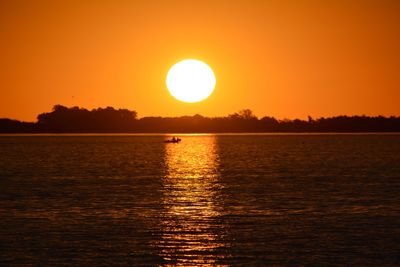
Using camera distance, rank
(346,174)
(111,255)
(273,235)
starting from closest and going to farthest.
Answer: (111,255), (273,235), (346,174)

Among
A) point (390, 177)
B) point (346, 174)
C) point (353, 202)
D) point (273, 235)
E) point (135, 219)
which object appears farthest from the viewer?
point (346, 174)

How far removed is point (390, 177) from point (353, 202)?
35924 millimetres

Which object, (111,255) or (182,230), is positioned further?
(182,230)

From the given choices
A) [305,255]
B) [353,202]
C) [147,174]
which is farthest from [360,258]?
[147,174]

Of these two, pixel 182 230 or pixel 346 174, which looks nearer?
pixel 182 230

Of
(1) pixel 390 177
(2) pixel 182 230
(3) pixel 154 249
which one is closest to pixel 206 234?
(2) pixel 182 230

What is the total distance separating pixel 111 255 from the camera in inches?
1396

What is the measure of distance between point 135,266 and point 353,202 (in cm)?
3200

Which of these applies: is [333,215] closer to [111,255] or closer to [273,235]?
[273,235]

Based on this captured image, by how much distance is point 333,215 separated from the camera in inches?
1998

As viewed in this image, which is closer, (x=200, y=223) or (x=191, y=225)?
(x=191, y=225)

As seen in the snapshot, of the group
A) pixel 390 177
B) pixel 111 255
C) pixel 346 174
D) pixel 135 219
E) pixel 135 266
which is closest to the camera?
pixel 135 266

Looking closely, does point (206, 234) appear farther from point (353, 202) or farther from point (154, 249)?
point (353, 202)

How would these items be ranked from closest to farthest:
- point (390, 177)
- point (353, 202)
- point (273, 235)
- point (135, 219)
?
point (273, 235), point (135, 219), point (353, 202), point (390, 177)
